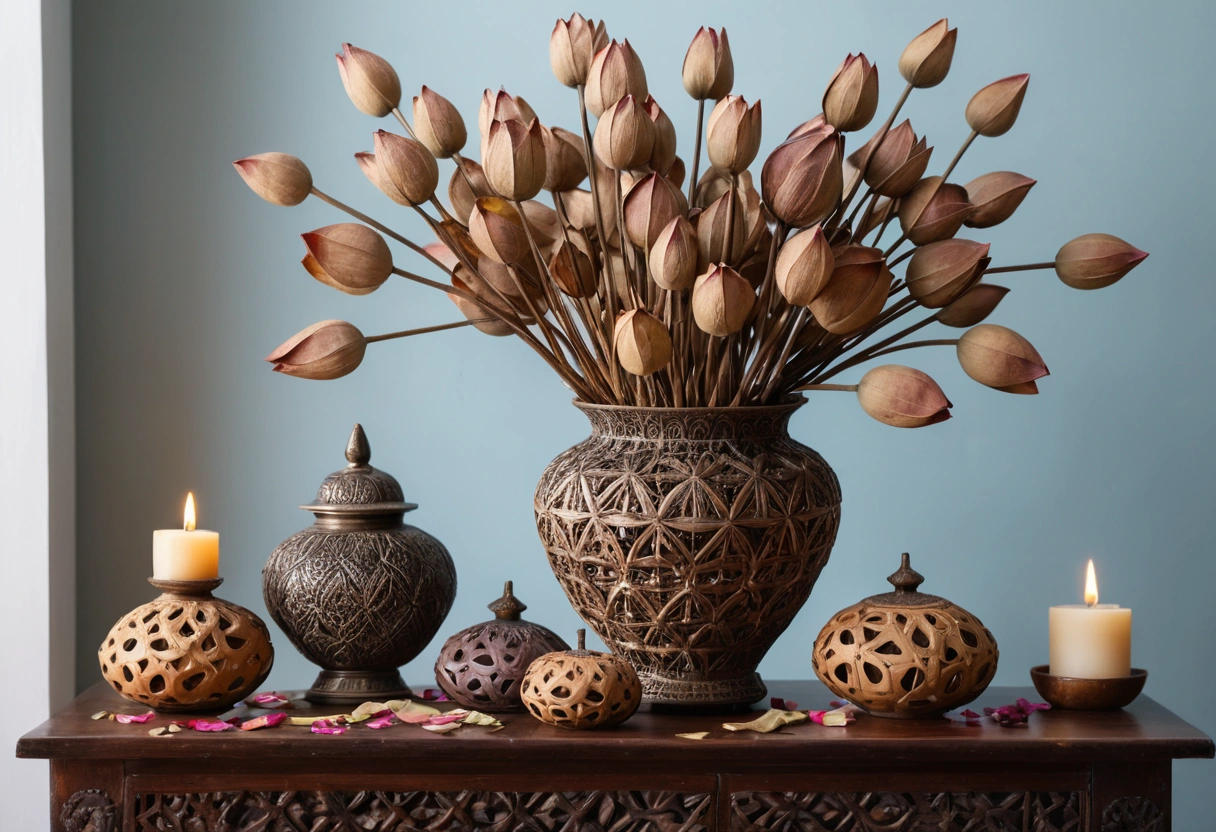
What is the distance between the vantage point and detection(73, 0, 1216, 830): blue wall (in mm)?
1037

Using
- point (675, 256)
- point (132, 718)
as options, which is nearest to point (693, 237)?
point (675, 256)

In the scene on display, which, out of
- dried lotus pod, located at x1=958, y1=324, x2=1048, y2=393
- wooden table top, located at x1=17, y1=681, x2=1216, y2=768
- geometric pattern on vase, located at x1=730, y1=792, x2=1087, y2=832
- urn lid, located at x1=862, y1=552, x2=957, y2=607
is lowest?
geometric pattern on vase, located at x1=730, y1=792, x2=1087, y2=832

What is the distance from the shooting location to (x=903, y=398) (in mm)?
680

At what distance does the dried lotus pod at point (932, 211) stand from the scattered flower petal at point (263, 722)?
0.51 metres

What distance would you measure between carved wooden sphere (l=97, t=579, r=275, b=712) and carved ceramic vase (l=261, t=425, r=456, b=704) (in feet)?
0.14

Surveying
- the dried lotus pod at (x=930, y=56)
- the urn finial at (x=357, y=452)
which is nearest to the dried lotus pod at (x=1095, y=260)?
the dried lotus pod at (x=930, y=56)

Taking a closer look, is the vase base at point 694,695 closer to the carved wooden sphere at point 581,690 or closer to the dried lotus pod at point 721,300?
the carved wooden sphere at point 581,690

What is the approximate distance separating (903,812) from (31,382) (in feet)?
2.46

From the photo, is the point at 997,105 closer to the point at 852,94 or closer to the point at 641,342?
the point at 852,94

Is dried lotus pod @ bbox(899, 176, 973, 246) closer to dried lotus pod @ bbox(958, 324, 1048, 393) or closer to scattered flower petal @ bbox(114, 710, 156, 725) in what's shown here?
dried lotus pod @ bbox(958, 324, 1048, 393)

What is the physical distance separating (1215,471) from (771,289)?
1.87 ft

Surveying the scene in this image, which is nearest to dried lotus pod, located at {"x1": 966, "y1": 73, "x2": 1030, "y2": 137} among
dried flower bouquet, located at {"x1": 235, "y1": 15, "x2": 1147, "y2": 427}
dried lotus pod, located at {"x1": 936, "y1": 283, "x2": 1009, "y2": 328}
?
dried flower bouquet, located at {"x1": 235, "y1": 15, "x2": 1147, "y2": 427}

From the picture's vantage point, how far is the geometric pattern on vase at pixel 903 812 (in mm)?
688

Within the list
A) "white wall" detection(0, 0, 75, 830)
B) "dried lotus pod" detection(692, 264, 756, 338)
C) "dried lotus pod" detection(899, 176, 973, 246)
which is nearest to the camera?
"dried lotus pod" detection(692, 264, 756, 338)
